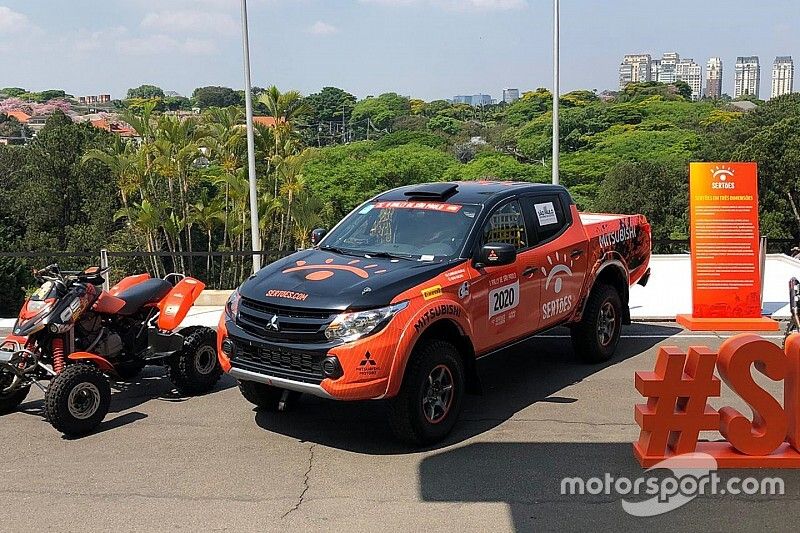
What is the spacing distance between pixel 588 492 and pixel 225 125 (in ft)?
115

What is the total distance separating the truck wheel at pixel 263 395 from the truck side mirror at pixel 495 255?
6.39ft

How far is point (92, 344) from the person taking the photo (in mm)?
6867

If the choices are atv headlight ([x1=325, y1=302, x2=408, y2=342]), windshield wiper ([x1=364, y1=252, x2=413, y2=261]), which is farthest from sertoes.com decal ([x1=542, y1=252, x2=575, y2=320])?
atv headlight ([x1=325, y1=302, x2=408, y2=342])

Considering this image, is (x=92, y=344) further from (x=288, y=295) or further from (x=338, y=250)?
(x=338, y=250)

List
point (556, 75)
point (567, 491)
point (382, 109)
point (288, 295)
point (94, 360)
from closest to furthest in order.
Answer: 1. point (567, 491)
2. point (288, 295)
3. point (94, 360)
4. point (556, 75)
5. point (382, 109)

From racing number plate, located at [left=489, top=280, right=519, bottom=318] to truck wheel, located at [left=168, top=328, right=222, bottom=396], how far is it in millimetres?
2686

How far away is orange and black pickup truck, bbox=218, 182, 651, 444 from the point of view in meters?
5.64

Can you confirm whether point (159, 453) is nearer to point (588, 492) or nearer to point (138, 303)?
point (138, 303)

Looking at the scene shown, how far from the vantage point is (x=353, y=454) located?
5879mm

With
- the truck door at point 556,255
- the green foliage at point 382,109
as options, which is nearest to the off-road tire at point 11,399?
the truck door at point 556,255

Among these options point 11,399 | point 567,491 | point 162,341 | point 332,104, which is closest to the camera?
point 567,491

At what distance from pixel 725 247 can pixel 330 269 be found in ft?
19.7

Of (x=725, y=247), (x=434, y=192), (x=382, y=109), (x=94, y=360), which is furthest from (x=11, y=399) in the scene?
(x=382, y=109)

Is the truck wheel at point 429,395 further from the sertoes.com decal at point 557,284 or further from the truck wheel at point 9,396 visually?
the truck wheel at point 9,396
